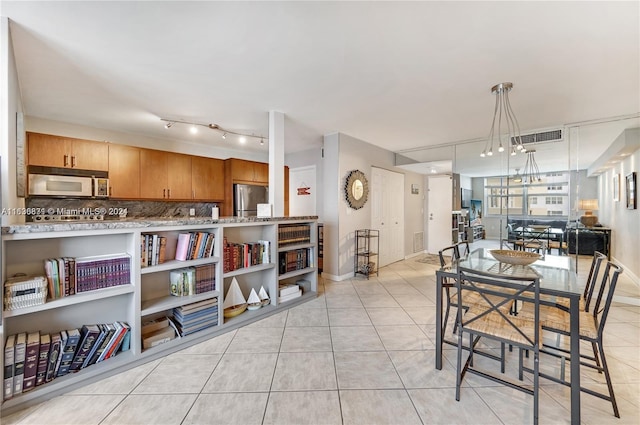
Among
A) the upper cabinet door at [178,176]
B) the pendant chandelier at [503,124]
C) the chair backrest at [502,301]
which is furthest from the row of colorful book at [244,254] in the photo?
the pendant chandelier at [503,124]

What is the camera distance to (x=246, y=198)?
518 centimetres

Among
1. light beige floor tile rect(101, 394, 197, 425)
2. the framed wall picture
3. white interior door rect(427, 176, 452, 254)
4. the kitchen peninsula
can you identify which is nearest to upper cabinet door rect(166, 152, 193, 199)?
the kitchen peninsula

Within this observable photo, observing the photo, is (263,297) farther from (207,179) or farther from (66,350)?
(207,179)

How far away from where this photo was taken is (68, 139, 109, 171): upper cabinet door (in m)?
3.59

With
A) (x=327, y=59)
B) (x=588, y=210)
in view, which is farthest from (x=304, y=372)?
(x=588, y=210)

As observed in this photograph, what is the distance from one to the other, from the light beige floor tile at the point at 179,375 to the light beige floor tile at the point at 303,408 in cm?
59

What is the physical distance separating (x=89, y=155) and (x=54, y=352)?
2975mm

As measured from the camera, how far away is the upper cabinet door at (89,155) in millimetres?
3594

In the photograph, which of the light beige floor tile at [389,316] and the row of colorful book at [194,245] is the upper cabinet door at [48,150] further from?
the light beige floor tile at [389,316]

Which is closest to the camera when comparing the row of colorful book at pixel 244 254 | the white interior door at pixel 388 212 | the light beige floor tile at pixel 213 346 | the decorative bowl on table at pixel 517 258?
the decorative bowl on table at pixel 517 258

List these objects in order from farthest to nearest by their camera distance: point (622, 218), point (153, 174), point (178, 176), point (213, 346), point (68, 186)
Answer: point (178, 176) < point (153, 174) < point (622, 218) < point (68, 186) < point (213, 346)

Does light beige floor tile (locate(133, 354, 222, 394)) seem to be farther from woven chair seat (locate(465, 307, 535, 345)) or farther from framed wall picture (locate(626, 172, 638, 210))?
framed wall picture (locate(626, 172, 638, 210))

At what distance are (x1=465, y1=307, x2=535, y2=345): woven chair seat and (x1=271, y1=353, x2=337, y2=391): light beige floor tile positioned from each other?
1080 millimetres

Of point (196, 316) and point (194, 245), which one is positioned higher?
point (194, 245)
